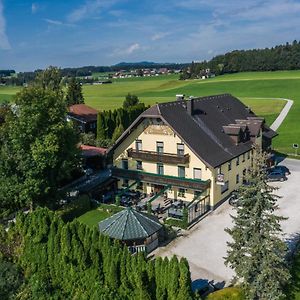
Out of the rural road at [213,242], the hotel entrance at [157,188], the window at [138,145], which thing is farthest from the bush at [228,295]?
the window at [138,145]

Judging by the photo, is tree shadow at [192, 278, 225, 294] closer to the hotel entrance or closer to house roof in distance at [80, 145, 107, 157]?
the hotel entrance

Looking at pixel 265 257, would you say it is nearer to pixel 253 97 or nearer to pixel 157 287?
pixel 157 287

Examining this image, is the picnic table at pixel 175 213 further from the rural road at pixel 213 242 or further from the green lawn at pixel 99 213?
the green lawn at pixel 99 213

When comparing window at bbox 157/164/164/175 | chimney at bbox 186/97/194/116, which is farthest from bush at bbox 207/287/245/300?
chimney at bbox 186/97/194/116

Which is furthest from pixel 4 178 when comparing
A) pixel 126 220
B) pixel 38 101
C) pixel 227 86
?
pixel 227 86

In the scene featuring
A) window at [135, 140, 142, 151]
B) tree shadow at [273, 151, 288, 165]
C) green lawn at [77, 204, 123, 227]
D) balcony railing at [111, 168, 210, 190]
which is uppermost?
Result: window at [135, 140, 142, 151]

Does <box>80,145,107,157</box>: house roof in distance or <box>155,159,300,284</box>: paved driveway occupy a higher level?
<box>80,145,107,157</box>: house roof in distance

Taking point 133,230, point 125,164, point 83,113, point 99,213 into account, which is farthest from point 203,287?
point 83,113
